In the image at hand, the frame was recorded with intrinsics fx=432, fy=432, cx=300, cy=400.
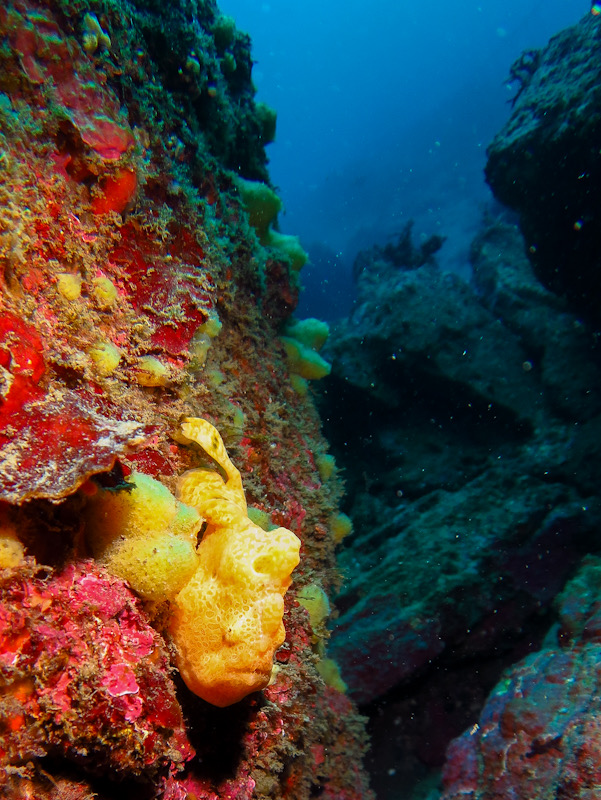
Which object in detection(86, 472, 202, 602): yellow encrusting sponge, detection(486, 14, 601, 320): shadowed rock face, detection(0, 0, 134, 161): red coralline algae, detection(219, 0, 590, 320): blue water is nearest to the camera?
detection(86, 472, 202, 602): yellow encrusting sponge

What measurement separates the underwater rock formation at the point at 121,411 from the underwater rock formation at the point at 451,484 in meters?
2.92

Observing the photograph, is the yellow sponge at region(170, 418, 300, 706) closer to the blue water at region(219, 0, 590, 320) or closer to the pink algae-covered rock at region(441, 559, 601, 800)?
the pink algae-covered rock at region(441, 559, 601, 800)

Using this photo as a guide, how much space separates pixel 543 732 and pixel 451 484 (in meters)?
5.48

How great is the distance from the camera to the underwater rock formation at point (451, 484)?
562 cm

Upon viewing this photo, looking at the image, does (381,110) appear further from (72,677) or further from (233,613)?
(72,677)

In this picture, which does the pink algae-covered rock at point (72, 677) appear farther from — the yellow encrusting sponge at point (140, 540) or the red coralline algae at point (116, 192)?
the red coralline algae at point (116, 192)

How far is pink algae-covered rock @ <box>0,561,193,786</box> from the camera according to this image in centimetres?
113

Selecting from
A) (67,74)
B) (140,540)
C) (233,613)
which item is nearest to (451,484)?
(233,613)

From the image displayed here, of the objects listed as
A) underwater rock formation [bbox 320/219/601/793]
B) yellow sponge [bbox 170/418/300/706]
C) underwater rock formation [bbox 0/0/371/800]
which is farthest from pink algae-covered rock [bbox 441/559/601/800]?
yellow sponge [bbox 170/418/300/706]

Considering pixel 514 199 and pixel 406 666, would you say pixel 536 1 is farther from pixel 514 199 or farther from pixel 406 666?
pixel 406 666

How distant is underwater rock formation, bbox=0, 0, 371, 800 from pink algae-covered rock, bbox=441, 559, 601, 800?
5.03 ft

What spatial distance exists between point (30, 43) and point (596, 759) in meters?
5.04

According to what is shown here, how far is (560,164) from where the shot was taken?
23.0ft

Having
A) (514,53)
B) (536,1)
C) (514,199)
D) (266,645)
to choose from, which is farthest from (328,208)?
(266,645)
